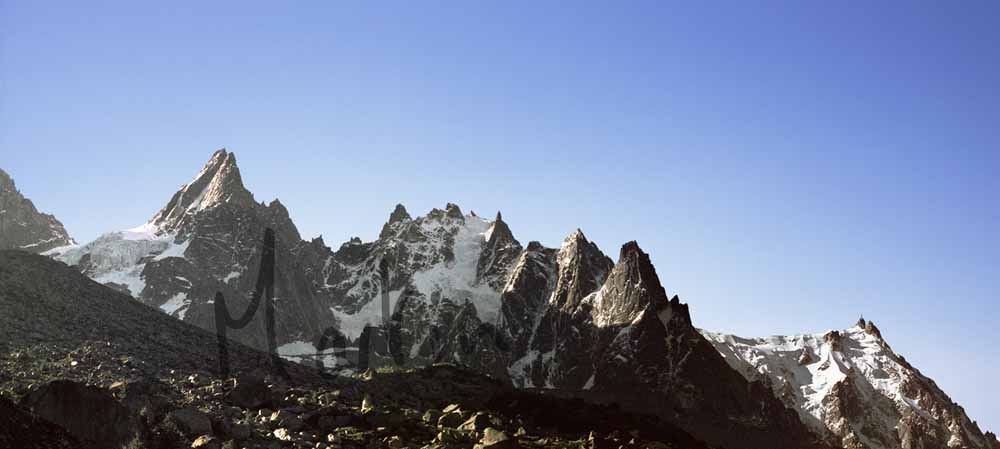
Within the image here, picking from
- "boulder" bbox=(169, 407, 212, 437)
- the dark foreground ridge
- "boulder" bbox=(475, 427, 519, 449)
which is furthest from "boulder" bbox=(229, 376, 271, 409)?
"boulder" bbox=(475, 427, 519, 449)

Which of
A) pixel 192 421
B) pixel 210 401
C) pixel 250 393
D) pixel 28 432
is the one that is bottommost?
pixel 28 432

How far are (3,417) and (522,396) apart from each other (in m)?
36.2

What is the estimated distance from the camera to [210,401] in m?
53.2

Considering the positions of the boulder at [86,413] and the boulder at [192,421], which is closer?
the boulder at [86,413]

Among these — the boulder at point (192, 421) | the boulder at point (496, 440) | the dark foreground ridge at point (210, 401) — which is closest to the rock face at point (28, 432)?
the dark foreground ridge at point (210, 401)

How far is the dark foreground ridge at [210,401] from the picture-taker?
154ft

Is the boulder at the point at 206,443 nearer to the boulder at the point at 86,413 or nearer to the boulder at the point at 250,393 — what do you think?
the boulder at the point at 86,413

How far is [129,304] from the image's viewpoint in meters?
87.3

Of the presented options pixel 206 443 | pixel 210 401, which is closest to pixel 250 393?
pixel 210 401

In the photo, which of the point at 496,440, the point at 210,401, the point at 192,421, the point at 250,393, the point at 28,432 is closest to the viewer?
the point at 28,432

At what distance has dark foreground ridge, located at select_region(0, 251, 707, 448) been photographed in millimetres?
46812

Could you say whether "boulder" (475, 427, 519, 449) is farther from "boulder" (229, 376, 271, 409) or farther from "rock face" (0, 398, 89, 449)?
"rock face" (0, 398, 89, 449)

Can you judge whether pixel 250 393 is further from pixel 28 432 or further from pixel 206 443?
pixel 28 432

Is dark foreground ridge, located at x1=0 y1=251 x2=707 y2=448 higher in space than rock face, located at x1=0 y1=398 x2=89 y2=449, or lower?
higher
